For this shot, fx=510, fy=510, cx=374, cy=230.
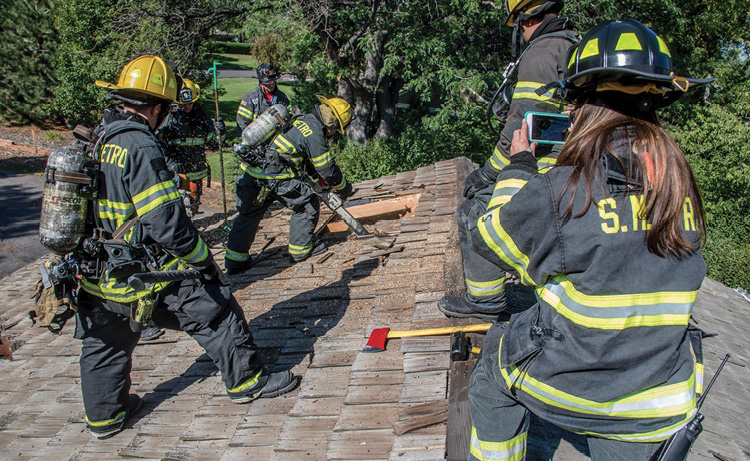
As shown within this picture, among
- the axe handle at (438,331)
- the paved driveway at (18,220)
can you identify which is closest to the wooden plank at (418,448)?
the axe handle at (438,331)

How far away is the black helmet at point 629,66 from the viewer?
1.76m

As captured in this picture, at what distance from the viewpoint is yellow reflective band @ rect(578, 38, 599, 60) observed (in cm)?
185

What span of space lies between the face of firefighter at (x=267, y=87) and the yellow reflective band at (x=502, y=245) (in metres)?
6.51

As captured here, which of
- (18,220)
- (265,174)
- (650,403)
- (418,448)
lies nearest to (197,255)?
(418,448)

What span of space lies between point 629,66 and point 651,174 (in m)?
0.41

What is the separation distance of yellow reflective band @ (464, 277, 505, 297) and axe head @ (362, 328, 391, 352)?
627mm

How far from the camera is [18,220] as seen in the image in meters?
12.1

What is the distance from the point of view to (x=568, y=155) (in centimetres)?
178

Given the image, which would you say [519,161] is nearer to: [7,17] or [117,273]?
[117,273]

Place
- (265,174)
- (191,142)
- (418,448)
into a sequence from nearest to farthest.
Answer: (418,448) → (265,174) → (191,142)

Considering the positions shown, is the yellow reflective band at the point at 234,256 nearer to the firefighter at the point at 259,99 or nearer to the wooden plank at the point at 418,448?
the firefighter at the point at 259,99

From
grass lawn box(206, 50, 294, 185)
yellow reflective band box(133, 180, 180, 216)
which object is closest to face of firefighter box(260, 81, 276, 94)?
grass lawn box(206, 50, 294, 185)

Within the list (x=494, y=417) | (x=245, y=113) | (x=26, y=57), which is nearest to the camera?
(x=494, y=417)

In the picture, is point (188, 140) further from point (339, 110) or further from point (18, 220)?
point (18, 220)
